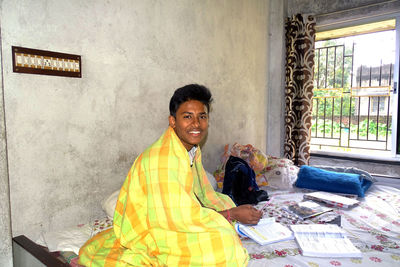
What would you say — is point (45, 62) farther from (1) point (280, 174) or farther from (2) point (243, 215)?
(1) point (280, 174)

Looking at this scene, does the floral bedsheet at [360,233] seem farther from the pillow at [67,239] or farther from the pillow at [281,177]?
the pillow at [67,239]

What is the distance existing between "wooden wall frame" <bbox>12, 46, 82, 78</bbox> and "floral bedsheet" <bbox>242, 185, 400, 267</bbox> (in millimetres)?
1462

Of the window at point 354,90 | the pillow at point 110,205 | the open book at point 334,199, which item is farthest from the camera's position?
the window at point 354,90

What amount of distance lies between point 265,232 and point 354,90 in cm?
355

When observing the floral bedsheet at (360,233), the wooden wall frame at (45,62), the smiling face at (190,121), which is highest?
the wooden wall frame at (45,62)

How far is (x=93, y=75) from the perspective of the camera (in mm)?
1844

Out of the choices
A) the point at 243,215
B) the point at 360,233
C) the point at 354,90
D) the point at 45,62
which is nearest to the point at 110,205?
the point at 243,215

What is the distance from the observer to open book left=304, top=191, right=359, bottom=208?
2.09 metres

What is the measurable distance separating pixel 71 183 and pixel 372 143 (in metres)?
4.73

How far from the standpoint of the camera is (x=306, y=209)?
196cm

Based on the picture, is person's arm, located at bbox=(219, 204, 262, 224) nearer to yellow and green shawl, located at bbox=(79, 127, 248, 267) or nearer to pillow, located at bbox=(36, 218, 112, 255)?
yellow and green shawl, located at bbox=(79, 127, 248, 267)

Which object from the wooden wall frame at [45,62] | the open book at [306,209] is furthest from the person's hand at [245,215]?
the wooden wall frame at [45,62]

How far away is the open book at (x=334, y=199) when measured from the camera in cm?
209

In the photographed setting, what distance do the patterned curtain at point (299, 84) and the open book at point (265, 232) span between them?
2.33m
